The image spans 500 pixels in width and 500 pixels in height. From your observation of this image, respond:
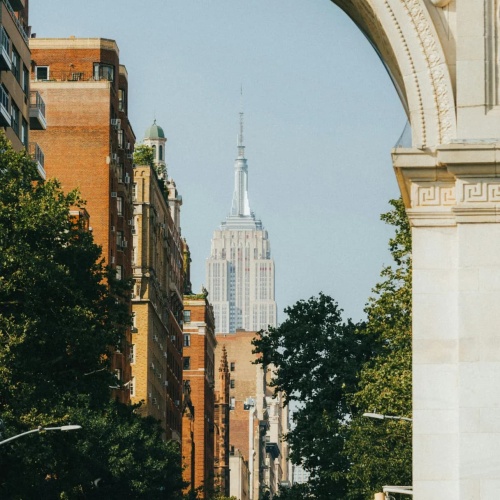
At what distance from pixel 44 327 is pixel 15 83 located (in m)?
30.2

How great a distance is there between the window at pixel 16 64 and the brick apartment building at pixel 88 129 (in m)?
29.3

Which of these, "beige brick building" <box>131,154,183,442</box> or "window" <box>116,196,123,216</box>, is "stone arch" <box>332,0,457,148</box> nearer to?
"window" <box>116,196,123,216</box>

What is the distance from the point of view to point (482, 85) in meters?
29.2

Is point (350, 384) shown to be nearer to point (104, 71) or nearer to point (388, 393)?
point (388, 393)

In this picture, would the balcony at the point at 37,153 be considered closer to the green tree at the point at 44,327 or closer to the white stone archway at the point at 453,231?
the green tree at the point at 44,327

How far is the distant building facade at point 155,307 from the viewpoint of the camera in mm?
138375

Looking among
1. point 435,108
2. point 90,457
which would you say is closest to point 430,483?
point 435,108

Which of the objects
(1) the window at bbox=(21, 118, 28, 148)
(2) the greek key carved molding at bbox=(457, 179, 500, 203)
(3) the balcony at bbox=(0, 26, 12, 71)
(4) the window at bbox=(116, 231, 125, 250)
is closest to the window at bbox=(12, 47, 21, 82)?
(3) the balcony at bbox=(0, 26, 12, 71)

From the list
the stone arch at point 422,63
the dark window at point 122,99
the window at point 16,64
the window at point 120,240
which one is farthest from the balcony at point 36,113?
the stone arch at point 422,63

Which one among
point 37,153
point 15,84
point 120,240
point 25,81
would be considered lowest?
point 37,153

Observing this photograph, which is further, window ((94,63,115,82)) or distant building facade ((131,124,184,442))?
distant building facade ((131,124,184,442))

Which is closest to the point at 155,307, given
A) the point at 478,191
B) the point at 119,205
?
the point at 119,205

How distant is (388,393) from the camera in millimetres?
68125

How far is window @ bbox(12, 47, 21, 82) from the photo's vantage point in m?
90.3
